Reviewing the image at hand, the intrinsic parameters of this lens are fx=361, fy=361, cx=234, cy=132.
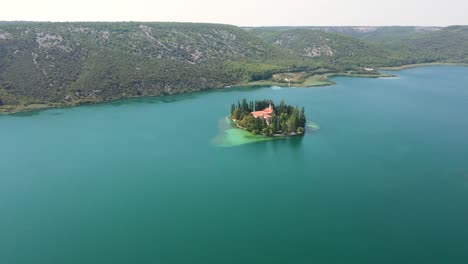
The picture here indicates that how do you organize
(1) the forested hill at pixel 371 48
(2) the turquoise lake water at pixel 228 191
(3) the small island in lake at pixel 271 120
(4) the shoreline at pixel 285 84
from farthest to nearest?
(1) the forested hill at pixel 371 48 → (4) the shoreline at pixel 285 84 → (3) the small island in lake at pixel 271 120 → (2) the turquoise lake water at pixel 228 191

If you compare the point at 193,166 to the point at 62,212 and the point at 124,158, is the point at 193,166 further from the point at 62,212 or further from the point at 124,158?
the point at 62,212

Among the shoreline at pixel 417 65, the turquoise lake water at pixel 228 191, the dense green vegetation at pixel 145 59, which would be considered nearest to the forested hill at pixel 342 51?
the dense green vegetation at pixel 145 59

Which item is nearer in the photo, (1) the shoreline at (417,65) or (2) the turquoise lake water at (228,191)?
(2) the turquoise lake water at (228,191)

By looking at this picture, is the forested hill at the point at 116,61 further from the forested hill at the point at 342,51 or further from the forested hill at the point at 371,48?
the forested hill at the point at 371,48

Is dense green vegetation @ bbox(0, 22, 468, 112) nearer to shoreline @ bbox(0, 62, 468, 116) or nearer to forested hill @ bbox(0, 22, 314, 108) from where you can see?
forested hill @ bbox(0, 22, 314, 108)

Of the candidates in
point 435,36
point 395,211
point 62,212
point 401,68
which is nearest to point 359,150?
point 395,211

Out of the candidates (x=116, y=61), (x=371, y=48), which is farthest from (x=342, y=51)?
(x=116, y=61)

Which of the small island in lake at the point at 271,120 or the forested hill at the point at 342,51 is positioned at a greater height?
the forested hill at the point at 342,51

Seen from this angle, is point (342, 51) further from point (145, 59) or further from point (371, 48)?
point (145, 59)
